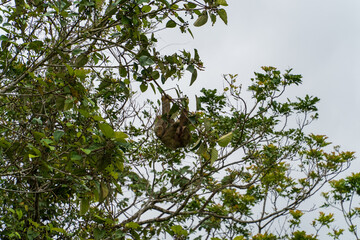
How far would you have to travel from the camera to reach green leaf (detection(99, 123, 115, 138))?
1385mm

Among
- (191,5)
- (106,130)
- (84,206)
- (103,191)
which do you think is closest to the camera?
(106,130)

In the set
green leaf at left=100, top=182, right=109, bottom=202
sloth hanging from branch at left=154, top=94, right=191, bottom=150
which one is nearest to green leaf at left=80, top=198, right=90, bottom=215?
green leaf at left=100, top=182, right=109, bottom=202

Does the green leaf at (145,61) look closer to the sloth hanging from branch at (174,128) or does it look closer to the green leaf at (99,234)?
the sloth hanging from branch at (174,128)

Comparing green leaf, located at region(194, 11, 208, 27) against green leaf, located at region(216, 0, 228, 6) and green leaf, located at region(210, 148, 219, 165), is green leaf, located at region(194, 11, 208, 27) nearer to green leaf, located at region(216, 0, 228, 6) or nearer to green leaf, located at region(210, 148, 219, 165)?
green leaf, located at region(216, 0, 228, 6)

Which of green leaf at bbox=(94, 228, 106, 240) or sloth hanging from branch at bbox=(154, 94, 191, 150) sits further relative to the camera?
green leaf at bbox=(94, 228, 106, 240)

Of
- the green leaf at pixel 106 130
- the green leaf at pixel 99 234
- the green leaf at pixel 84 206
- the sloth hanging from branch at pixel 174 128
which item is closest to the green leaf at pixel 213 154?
the sloth hanging from branch at pixel 174 128

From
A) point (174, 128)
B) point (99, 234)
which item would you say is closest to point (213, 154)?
point (174, 128)

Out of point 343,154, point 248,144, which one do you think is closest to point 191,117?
point 248,144

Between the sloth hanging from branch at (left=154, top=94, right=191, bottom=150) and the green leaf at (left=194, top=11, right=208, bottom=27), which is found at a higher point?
the green leaf at (left=194, top=11, right=208, bottom=27)

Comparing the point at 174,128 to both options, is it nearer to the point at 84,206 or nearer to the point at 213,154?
the point at 213,154

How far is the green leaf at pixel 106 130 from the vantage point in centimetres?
138

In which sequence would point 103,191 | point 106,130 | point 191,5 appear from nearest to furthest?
point 106,130
point 103,191
point 191,5

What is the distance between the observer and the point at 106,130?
140 centimetres

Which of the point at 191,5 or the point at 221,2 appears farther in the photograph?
the point at 191,5
